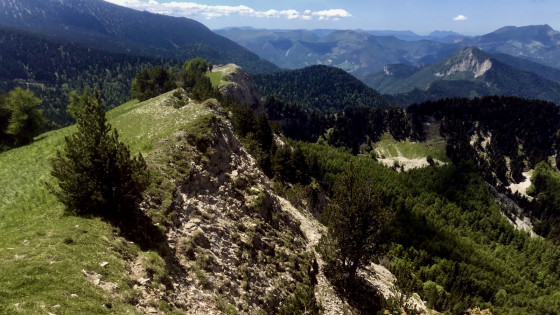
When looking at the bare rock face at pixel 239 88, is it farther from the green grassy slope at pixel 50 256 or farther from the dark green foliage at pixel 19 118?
the green grassy slope at pixel 50 256

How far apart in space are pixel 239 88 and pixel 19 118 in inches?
3631

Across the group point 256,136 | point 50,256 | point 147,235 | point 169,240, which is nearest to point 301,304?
point 169,240

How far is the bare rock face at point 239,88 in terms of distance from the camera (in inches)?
5053

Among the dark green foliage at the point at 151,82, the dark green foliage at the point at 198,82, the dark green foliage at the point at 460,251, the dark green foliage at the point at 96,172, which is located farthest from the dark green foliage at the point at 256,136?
the dark green foliage at the point at 96,172

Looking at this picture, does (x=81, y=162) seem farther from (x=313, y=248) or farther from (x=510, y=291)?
(x=510, y=291)

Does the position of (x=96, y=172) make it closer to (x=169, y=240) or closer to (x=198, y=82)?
(x=169, y=240)

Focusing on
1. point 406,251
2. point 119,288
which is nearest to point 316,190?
point 406,251

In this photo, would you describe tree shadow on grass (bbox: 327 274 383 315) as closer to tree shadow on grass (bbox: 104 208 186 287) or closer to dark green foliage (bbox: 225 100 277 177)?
tree shadow on grass (bbox: 104 208 186 287)

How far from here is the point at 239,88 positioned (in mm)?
138500

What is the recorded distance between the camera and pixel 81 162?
68.5 feet

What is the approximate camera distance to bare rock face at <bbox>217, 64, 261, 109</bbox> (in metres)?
128

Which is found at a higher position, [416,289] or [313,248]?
[313,248]

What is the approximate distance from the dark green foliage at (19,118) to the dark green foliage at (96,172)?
46693 mm

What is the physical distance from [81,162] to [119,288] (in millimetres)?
9523
